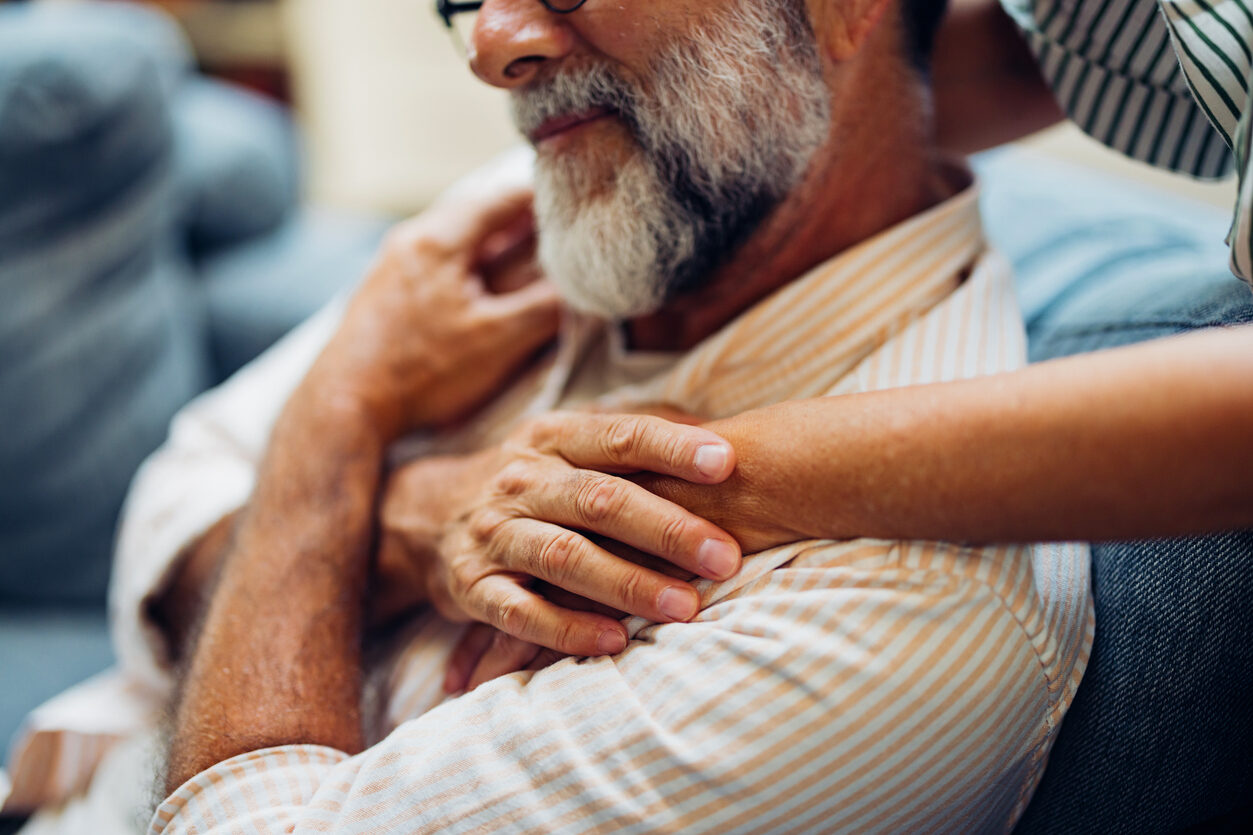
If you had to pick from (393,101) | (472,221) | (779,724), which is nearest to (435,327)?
(472,221)

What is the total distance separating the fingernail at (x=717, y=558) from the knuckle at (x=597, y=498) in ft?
0.21

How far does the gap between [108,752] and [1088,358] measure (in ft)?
3.24

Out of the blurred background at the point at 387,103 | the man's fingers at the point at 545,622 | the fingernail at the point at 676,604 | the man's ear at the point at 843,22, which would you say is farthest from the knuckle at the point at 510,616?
the blurred background at the point at 387,103

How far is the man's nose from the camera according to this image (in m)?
0.73

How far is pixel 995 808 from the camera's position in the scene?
24.8 inches

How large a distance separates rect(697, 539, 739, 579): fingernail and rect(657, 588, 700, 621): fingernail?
23mm

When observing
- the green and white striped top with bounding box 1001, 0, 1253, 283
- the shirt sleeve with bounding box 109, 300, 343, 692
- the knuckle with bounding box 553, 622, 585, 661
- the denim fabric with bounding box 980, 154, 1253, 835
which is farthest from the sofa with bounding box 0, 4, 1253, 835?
the knuckle with bounding box 553, 622, 585, 661

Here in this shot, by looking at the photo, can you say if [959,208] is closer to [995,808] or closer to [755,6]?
[755,6]

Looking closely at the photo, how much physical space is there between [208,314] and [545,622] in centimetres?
110

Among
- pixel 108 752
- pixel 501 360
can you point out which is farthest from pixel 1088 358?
pixel 108 752

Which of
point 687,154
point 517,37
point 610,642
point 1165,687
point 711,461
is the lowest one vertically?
point 1165,687

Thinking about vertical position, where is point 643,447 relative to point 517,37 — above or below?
below

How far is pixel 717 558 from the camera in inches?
23.3

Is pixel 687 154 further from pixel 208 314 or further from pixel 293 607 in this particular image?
pixel 208 314
